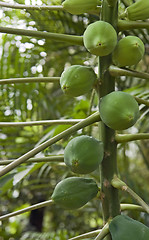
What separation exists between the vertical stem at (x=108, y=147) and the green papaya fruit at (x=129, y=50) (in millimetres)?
67

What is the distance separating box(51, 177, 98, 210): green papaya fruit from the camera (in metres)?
0.76

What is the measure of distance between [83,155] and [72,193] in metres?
0.09

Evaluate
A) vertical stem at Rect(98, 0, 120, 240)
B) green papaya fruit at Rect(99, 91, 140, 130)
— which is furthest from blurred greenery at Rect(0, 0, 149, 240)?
green papaya fruit at Rect(99, 91, 140, 130)

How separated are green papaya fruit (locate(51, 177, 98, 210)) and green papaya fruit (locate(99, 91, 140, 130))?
151 millimetres

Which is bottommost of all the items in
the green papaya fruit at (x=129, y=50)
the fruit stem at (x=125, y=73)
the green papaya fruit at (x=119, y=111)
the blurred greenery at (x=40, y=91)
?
the blurred greenery at (x=40, y=91)

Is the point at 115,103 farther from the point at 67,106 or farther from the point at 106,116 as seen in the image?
the point at 67,106

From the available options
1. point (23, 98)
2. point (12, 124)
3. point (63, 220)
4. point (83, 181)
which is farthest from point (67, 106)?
point (83, 181)

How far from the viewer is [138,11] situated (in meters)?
0.82

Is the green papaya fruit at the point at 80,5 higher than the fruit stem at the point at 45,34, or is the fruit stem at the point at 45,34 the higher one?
the green papaya fruit at the point at 80,5

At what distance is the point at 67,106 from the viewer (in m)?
1.93

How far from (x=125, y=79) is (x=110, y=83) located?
0.89m

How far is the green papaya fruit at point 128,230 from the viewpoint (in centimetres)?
71

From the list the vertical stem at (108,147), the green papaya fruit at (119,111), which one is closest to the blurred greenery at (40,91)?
the vertical stem at (108,147)

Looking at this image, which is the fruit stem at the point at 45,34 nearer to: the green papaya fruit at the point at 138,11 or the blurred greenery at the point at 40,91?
the green papaya fruit at the point at 138,11
